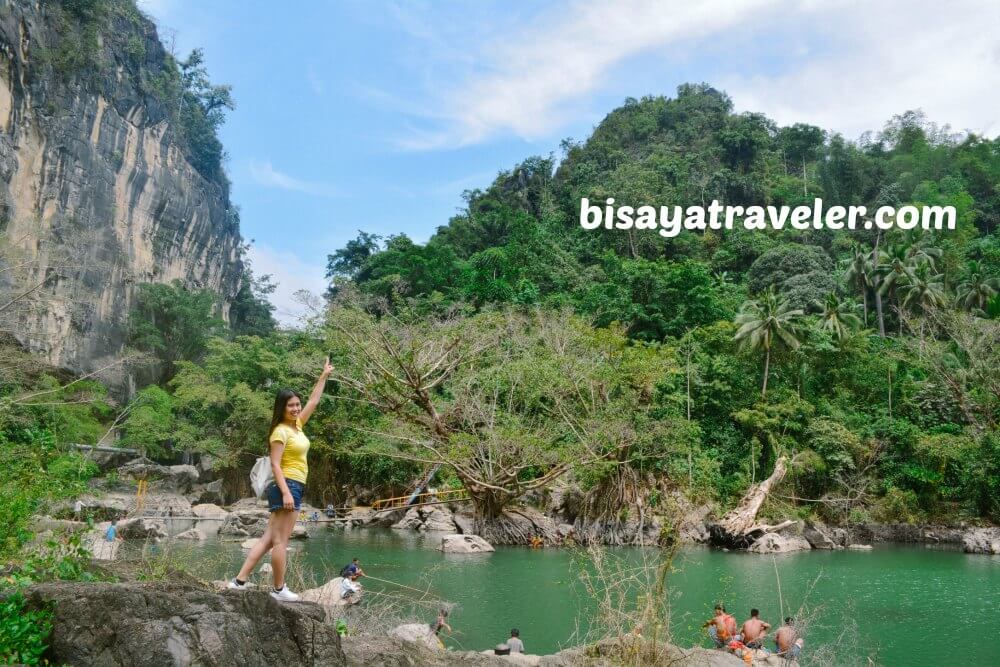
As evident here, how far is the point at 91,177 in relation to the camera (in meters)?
33.5

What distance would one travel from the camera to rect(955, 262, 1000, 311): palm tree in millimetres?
33500

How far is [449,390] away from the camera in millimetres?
21578

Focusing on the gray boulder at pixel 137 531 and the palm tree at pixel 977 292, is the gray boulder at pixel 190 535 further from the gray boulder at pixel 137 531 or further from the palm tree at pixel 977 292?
the palm tree at pixel 977 292

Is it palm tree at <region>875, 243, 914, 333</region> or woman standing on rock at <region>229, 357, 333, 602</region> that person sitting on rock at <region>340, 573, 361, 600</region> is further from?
palm tree at <region>875, 243, 914, 333</region>

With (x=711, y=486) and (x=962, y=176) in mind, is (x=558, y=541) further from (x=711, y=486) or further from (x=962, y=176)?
(x=962, y=176)

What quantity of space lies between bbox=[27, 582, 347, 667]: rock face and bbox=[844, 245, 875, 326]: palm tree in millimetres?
39269

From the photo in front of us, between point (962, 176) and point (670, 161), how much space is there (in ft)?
61.2

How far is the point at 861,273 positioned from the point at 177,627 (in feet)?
133

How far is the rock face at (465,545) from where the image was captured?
18.2 metres

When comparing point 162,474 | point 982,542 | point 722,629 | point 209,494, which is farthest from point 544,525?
point 162,474

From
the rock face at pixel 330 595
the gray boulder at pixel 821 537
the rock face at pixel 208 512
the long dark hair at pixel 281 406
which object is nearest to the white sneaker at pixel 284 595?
the long dark hair at pixel 281 406

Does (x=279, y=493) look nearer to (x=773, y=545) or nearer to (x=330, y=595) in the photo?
(x=330, y=595)

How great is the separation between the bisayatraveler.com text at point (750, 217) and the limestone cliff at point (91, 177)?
2360cm

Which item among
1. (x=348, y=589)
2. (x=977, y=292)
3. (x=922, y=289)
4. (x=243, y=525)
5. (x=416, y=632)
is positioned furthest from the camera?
(x=922, y=289)
